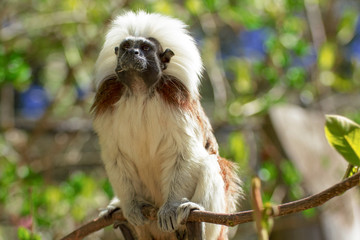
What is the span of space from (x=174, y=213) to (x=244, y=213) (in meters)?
0.93

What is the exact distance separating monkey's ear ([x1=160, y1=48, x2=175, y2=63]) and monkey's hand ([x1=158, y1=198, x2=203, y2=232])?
0.88 metres

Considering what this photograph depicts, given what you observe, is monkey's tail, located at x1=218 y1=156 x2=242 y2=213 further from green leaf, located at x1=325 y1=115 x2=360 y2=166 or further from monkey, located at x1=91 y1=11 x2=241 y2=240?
green leaf, located at x1=325 y1=115 x2=360 y2=166

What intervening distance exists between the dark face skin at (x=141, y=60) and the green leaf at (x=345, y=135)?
1.39 m

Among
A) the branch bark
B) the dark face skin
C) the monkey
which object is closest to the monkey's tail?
the monkey

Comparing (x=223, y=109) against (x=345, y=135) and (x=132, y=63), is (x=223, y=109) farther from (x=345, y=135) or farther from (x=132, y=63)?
(x=345, y=135)

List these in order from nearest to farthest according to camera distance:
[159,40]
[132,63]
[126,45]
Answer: [132,63] < [126,45] < [159,40]

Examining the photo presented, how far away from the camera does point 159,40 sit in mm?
3299

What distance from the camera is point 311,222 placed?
528 centimetres

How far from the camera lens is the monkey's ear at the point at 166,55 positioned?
126 inches

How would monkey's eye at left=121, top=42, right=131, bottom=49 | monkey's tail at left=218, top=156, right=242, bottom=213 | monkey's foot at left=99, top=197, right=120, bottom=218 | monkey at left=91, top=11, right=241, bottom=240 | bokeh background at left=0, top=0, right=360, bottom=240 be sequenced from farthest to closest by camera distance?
bokeh background at left=0, top=0, right=360, bottom=240, monkey's tail at left=218, top=156, right=242, bottom=213, monkey's foot at left=99, top=197, right=120, bottom=218, monkey's eye at left=121, top=42, right=131, bottom=49, monkey at left=91, top=11, right=241, bottom=240

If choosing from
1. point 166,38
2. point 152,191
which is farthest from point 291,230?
point 166,38

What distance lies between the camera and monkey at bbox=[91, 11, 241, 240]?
302 centimetres

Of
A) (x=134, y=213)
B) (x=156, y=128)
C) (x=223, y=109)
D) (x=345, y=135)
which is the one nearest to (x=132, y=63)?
(x=156, y=128)

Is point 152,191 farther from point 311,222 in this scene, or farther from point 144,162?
point 311,222
